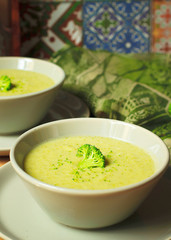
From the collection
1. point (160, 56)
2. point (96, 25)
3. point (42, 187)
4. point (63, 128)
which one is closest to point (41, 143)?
point (63, 128)

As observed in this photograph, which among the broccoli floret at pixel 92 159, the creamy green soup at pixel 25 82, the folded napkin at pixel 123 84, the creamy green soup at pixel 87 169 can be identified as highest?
the broccoli floret at pixel 92 159

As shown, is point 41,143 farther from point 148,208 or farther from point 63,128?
point 148,208

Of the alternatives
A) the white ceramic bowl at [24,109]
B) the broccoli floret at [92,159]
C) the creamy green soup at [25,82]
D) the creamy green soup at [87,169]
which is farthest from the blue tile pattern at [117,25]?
the broccoli floret at [92,159]

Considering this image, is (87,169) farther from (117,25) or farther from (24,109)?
(117,25)

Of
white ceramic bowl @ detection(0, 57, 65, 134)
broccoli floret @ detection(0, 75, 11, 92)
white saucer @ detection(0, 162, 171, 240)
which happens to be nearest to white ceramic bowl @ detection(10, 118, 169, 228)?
white saucer @ detection(0, 162, 171, 240)

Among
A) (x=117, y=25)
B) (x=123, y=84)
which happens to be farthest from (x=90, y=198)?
(x=117, y=25)

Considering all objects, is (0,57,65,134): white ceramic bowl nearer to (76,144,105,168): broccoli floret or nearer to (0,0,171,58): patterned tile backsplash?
(76,144,105,168): broccoli floret

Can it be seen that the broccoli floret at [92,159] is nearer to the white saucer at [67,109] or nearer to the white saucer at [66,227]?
the white saucer at [66,227]
